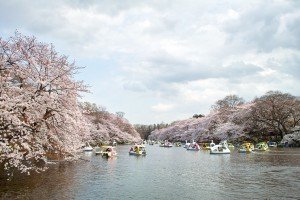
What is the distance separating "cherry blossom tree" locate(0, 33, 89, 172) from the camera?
16.3m

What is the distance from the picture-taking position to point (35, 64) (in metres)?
19.4

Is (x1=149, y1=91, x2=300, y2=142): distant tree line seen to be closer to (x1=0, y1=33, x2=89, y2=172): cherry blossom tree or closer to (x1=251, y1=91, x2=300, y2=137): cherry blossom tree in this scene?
(x1=251, y1=91, x2=300, y2=137): cherry blossom tree

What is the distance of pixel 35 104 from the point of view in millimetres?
17172

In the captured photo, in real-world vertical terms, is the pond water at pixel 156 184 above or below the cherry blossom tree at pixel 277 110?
below

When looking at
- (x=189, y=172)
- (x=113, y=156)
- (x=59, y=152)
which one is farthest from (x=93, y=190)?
(x=113, y=156)

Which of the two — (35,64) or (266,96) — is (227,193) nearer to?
(35,64)

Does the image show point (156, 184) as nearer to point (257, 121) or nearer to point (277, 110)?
point (277, 110)

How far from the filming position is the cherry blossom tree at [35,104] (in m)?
16.3

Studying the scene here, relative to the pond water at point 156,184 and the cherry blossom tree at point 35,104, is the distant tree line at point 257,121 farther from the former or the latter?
the cherry blossom tree at point 35,104

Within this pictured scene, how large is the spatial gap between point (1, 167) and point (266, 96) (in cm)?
5778

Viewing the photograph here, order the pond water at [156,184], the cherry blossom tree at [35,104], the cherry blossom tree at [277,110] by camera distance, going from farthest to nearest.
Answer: the cherry blossom tree at [277,110] < the pond water at [156,184] < the cherry blossom tree at [35,104]

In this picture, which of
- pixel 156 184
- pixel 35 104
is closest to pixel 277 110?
pixel 156 184

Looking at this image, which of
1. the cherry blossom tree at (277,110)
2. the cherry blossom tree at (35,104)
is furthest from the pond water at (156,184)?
the cherry blossom tree at (277,110)

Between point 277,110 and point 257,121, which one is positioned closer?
point 277,110
